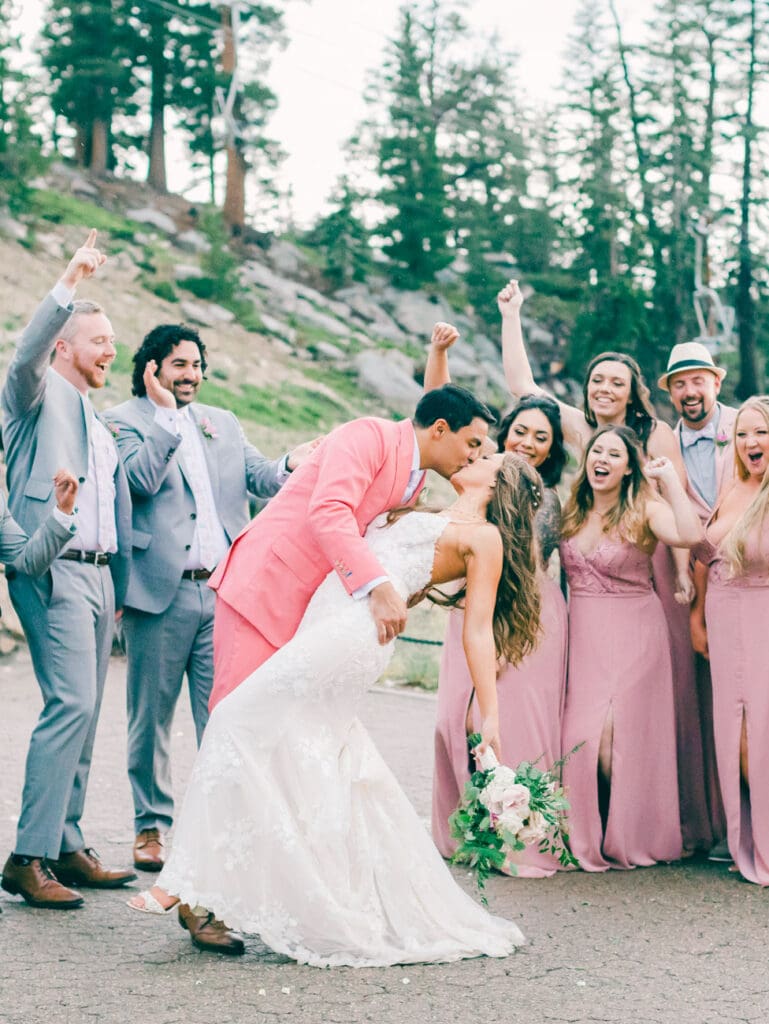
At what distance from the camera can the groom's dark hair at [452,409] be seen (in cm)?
463

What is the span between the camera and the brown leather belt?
5.19 m

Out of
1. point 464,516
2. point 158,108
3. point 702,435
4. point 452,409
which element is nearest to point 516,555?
point 464,516

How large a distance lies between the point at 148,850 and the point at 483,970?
200 centimetres

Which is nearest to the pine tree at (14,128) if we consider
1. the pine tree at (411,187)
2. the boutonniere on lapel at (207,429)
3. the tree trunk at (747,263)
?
the pine tree at (411,187)

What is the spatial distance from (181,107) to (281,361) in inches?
447

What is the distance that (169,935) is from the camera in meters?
4.74

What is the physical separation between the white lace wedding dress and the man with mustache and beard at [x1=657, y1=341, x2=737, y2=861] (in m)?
2.33

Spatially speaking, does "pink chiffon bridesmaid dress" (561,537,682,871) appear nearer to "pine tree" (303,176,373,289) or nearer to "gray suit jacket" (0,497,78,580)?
"gray suit jacket" (0,497,78,580)

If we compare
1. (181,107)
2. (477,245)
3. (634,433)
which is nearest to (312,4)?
(181,107)

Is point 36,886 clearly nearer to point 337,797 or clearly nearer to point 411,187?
point 337,797

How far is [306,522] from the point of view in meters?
4.61

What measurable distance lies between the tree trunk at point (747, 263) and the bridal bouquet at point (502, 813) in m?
35.5

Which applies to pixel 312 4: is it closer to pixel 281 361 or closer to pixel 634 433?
pixel 281 361

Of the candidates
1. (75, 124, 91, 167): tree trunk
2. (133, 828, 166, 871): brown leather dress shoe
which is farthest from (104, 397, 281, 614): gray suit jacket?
(75, 124, 91, 167): tree trunk
